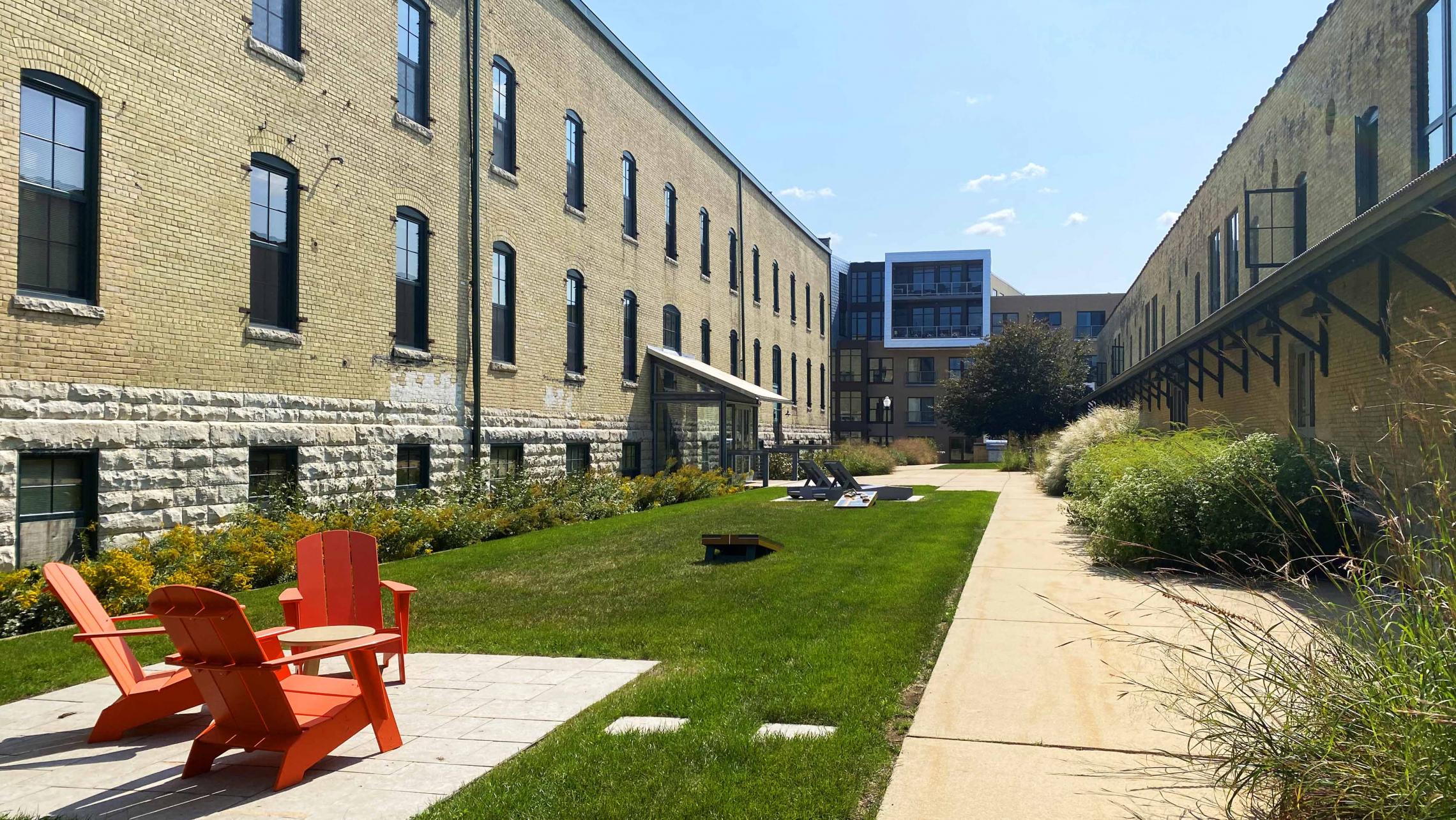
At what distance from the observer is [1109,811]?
4.07 metres

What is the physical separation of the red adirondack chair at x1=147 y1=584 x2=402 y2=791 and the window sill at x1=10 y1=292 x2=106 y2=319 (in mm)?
6888

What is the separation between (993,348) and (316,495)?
1396 inches

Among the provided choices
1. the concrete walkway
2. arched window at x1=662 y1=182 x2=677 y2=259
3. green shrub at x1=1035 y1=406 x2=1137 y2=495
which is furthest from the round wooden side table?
arched window at x1=662 y1=182 x2=677 y2=259

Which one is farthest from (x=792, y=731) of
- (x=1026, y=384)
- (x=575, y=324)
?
(x=1026, y=384)

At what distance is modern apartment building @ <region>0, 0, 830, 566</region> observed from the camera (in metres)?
10.1

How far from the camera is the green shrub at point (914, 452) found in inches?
1741

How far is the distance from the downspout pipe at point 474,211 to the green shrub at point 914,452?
2800 cm

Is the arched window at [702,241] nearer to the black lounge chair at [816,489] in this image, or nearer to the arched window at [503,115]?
the black lounge chair at [816,489]

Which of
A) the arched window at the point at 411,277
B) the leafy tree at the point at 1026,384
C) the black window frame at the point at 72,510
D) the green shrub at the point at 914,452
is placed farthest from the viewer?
the green shrub at the point at 914,452

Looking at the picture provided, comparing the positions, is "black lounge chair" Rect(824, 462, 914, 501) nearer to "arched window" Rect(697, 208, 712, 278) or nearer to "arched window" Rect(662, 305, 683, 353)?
"arched window" Rect(662, 305, 683, 353)

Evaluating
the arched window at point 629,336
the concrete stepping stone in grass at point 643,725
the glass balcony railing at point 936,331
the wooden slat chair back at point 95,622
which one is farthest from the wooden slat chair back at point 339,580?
the glass balcony railing at point 936,331

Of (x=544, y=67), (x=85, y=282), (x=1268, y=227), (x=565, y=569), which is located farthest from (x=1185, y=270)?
(x=85, y=282)

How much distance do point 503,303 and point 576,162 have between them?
17.2 ft

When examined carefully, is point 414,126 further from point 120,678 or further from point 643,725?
point 643,725
